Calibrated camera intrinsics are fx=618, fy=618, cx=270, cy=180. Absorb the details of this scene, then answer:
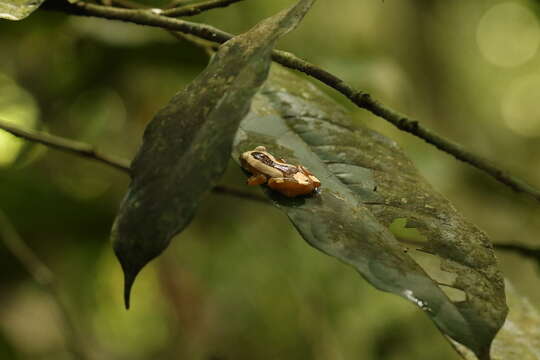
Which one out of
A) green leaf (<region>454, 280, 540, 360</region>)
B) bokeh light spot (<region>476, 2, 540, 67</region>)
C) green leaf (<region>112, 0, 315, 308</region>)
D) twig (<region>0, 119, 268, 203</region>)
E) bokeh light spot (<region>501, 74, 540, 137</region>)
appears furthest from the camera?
bokeh light spot (<region>501, 74, 540, 137</region>)

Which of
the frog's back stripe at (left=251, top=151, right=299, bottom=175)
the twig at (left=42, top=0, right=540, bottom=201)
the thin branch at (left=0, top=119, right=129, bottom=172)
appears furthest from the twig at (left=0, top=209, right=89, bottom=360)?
the frog's back stripe at (left=251, top=151, right=299, bottom=175)

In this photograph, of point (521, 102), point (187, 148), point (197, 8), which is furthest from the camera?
point (521, 102)

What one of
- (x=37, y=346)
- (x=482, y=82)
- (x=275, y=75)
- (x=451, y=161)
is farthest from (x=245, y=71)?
(x=482, y=82)

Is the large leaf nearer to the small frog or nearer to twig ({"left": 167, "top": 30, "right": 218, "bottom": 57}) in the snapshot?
the small frog

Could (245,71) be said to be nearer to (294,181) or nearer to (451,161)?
(294,181)

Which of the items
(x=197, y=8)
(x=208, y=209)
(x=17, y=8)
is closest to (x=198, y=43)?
(x=197, y=8)

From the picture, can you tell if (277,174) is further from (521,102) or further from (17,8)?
(521,102)

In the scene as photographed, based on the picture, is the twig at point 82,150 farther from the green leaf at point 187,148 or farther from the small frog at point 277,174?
the green leaf at point 187,148
